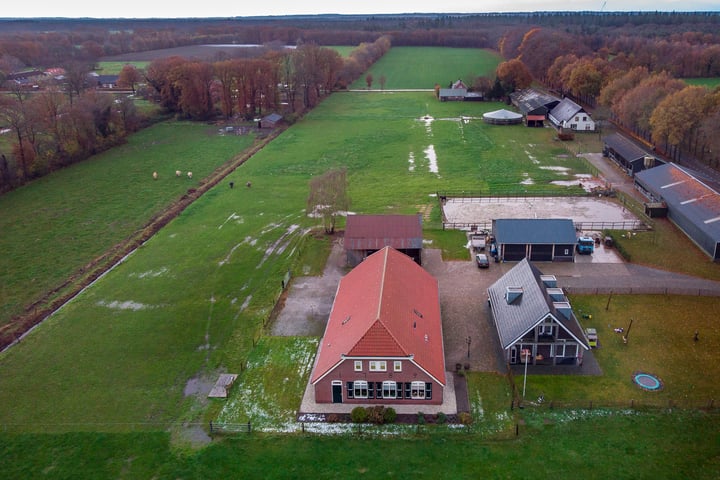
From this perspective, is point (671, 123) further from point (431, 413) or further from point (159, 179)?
point (159, 179)

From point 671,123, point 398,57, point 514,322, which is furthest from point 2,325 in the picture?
point 398,57

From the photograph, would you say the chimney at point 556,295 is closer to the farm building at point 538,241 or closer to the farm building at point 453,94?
the farm building at point 538,241

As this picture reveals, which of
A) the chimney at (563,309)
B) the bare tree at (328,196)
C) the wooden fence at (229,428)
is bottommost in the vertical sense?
the wooden fence at (229,428)

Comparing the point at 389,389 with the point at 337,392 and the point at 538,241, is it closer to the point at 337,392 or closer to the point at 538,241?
the point at 337,392

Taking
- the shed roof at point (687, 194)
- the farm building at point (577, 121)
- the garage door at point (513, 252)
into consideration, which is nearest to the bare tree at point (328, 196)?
the garage door at point (513, 252)

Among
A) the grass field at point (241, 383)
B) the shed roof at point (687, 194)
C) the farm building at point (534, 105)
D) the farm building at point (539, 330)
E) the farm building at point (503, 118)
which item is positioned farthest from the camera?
the farm building at point (503, 118)

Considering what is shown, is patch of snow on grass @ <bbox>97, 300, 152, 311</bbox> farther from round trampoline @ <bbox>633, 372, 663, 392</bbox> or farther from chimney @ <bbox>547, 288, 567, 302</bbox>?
round trampoline @ <bbox>633, 372, 663, 392</bbox>

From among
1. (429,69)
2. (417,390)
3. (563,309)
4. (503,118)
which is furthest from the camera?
(429,69)

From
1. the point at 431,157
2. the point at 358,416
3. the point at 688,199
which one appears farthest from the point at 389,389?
the point at 431,157
